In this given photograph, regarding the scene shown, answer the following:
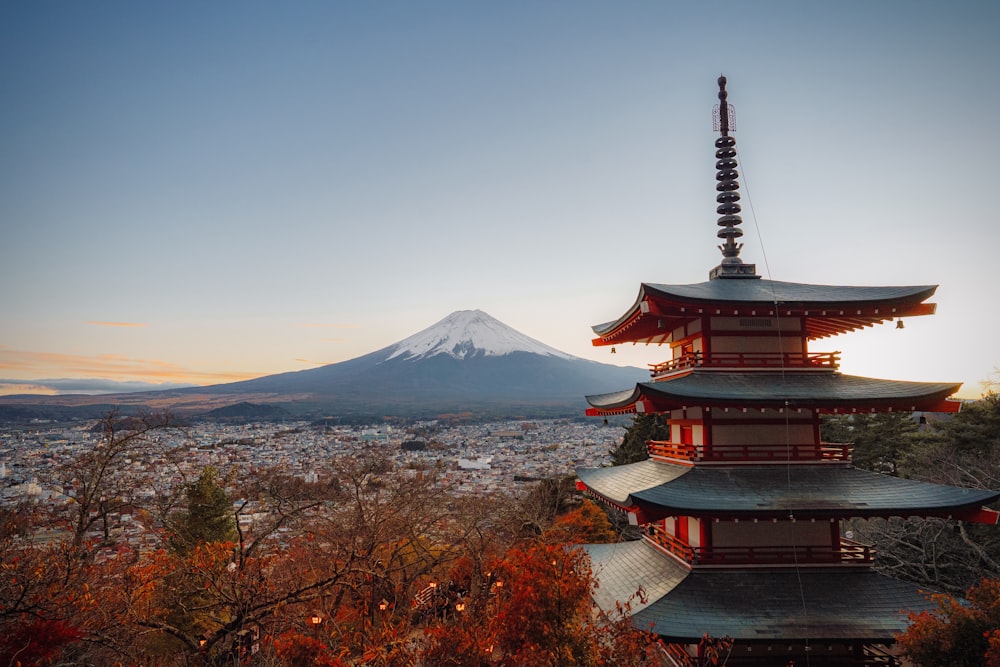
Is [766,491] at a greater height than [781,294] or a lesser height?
lesser

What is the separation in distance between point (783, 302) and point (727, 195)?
11.3 feet

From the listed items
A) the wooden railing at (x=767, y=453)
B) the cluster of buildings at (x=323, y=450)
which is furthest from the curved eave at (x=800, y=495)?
the cluster of buildings at (x=323, y=450)

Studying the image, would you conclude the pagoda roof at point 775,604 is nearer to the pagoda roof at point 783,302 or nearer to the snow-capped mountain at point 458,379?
the pagoda roof at point 783,302

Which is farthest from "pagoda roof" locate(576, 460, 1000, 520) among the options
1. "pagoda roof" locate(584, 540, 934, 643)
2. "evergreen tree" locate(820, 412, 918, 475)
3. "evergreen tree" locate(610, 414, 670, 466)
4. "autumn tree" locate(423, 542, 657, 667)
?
"evergreen tree" locate(820, 412, 918, 475)

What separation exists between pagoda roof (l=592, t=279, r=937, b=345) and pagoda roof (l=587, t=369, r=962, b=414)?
119cm

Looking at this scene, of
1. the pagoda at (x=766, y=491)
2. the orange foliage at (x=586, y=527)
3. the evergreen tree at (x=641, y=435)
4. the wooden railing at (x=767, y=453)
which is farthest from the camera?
the evergreen tree at (x=641, y=435)

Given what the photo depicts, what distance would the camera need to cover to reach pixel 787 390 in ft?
34.9

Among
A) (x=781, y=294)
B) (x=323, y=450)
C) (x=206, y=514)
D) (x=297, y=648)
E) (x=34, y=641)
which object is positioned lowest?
(x=323, y=450)

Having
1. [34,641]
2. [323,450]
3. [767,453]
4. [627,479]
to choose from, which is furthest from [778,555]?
[323,450]

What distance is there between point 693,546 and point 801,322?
480cm

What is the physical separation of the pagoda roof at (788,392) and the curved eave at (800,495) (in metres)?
1.28

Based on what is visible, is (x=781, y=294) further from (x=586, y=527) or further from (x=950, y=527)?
(x=586, y=527)

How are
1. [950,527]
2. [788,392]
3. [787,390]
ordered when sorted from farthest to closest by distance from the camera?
[950,527] → [787,390] → [788,392]

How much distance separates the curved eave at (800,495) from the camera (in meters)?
9.49
